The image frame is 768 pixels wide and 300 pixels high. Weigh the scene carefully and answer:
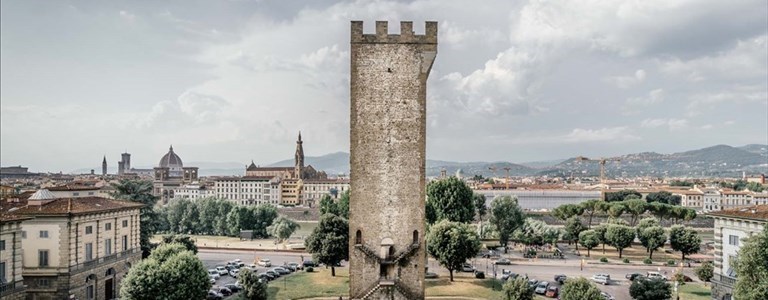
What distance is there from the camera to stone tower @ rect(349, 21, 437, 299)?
1038 inches

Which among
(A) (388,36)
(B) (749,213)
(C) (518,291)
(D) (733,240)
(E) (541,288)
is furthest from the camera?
(E) (541,288)

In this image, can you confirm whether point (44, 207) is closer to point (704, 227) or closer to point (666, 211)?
point (666, 211)

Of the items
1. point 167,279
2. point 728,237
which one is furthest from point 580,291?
point 167,279

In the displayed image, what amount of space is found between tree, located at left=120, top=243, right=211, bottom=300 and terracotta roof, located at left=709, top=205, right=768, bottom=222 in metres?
36.6

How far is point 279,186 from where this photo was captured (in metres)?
172

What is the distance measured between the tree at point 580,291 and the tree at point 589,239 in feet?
129

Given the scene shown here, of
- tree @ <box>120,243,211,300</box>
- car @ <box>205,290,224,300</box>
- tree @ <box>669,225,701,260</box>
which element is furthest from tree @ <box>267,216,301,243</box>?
tree @ <box>669,225,701,260</box>

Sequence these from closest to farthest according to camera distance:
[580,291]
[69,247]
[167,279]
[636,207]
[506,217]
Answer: [580,291], [167,279], [69,247], [506,217], [636,207]

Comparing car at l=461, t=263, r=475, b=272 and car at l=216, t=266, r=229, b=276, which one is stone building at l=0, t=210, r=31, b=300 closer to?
car at l=216, t=266, r=229, b=276

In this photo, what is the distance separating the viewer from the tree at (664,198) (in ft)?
460

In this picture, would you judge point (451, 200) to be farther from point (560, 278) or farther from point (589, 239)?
point (560, 278)

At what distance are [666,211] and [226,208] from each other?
250 ft

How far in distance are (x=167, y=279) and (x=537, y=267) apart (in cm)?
4073

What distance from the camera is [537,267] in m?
61.0
